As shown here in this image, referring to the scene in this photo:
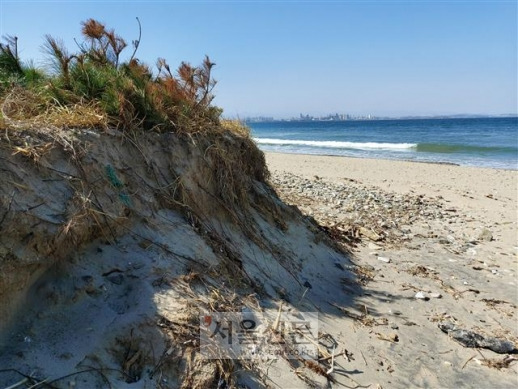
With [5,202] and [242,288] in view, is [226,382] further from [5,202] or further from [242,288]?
[5,202]

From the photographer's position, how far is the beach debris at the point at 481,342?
13.8 feet

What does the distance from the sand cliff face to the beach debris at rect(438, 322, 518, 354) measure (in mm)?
1205

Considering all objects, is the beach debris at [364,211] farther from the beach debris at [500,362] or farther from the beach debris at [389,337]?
the beach debris at [500,362]

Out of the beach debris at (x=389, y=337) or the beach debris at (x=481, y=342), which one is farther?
the beach debris at (x=481, y=342)

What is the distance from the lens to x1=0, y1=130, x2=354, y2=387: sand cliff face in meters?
2.58

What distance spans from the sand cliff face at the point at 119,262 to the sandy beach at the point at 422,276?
77 centimetres

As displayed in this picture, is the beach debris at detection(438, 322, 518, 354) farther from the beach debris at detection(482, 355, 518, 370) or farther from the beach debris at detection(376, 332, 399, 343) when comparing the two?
the beach debris at detection(376, 332, 399, 343)

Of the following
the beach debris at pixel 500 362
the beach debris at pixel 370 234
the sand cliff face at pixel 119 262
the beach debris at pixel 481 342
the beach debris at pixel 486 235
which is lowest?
the beach debris at pixel 486 235

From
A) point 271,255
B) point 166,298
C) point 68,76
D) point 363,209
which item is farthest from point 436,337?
point 363,209

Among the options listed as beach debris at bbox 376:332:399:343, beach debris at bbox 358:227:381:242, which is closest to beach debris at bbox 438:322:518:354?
beach debris at bbox 376:332:399:343

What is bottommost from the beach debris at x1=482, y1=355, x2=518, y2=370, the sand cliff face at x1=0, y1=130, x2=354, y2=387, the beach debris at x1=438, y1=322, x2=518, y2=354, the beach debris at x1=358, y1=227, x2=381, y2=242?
the beach debris at x1=482, y1=355, x2=518, y2=370

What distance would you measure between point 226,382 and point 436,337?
269 centimetres

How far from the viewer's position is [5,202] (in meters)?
2.72

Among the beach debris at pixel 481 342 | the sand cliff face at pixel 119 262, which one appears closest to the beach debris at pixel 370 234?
the sand cliff face at pixel 119 262
